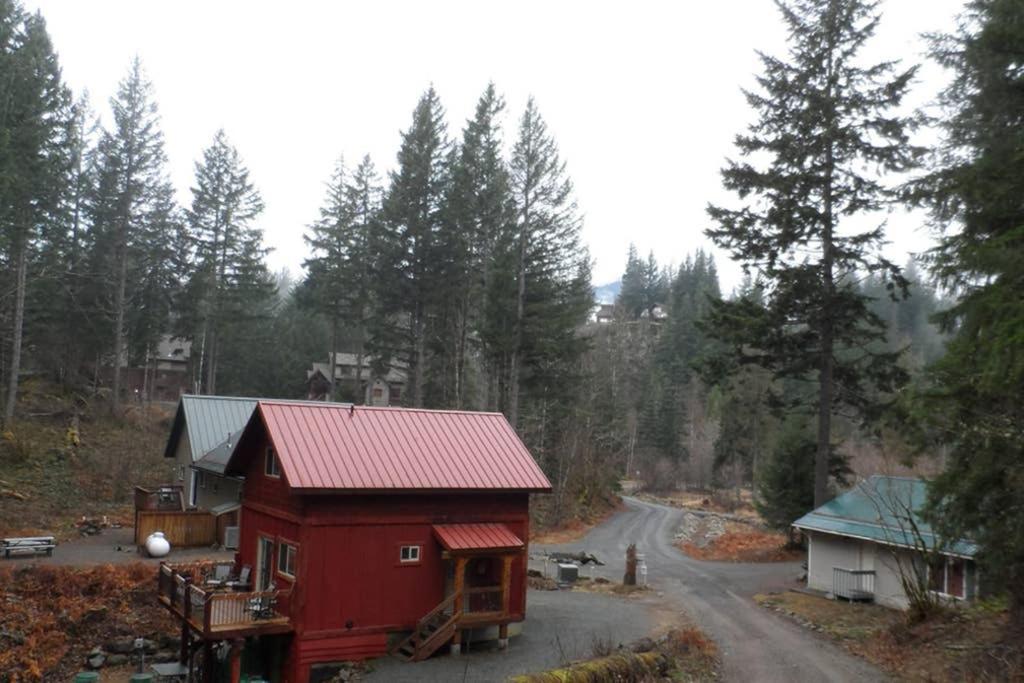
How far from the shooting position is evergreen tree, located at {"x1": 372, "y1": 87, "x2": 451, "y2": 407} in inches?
1545

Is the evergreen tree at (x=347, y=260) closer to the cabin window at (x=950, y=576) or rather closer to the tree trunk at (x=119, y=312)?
the tree trunk at (x=119, y=312)

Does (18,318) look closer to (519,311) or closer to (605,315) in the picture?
(519,311)

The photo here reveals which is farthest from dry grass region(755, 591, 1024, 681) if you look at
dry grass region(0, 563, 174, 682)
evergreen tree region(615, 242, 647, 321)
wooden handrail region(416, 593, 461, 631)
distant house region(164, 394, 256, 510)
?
evergreen tree region(615, 242, 647, 321)

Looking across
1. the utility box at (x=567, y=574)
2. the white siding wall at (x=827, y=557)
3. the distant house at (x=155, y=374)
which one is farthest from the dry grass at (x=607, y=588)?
the distant house at (x=155, y=374)

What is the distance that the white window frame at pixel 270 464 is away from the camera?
18469mm

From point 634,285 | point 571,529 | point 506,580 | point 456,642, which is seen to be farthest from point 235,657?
point 634,285

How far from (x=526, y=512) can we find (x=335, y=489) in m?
5.28

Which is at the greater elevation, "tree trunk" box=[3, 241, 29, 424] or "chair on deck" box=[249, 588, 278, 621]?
"tree trunk" box=[3, 241, 29, 424]

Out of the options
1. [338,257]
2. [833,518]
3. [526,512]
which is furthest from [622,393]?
[526,512]

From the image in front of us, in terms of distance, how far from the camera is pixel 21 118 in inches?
1064

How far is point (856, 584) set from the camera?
2159 centimetres

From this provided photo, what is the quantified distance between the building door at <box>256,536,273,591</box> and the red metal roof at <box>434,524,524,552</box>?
4.47 metres

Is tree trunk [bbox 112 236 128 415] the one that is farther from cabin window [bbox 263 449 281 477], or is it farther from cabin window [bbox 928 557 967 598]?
cabin window [bbox 928 557 967 598]

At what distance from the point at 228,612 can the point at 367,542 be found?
3.15 meters
